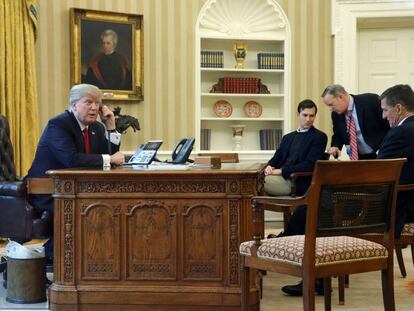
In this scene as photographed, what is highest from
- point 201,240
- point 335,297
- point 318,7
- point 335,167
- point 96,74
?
point 318,7

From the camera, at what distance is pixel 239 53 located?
7.59 m

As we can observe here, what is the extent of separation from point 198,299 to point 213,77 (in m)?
4.52

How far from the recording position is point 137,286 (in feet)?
11.8

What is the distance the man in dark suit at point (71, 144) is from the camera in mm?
4039

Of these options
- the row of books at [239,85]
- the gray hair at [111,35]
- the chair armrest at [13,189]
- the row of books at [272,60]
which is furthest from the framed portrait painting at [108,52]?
the chair armrest at [13,189]

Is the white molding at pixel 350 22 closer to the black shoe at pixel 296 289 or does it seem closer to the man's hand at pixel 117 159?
the black shoe at pixel 296 289

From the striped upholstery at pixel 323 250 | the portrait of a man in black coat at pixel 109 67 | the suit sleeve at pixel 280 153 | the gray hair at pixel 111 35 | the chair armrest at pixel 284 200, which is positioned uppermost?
the gray hair at pixel 111 35

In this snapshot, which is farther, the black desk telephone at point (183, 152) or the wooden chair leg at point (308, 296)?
the black desk telephone at point (183, 152)

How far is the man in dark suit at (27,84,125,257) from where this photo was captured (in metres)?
4.04

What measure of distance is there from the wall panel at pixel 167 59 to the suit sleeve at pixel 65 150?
10.0 feet

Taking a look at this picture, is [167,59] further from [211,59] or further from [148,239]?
[148,239]

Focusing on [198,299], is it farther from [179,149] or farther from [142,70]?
[142,70]

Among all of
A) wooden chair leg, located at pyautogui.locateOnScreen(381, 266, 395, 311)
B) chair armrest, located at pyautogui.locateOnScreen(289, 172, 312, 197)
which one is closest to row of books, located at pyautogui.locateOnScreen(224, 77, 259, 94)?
chair armrest, located at pyautogui.locateOnScreen(289, 172, 312, 197)

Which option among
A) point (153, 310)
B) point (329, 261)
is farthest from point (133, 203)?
point (329, 261)
